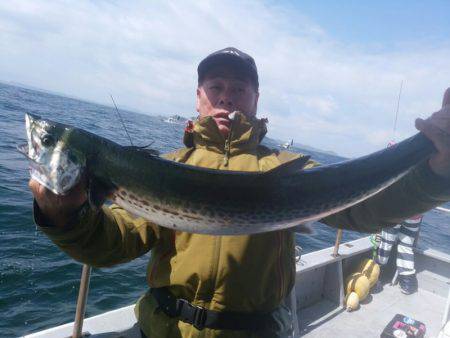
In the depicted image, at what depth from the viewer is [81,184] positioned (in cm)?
300

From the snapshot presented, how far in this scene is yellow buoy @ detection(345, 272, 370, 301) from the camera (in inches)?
316

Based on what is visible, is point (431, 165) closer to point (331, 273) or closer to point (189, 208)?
point (189, 208)

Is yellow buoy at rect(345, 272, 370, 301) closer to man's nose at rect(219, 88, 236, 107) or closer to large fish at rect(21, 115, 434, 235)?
large fish at rect(21, 115, 434, 235)

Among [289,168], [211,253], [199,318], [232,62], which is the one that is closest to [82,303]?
[199,318]

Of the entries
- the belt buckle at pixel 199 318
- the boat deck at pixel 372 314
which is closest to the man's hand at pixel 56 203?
the belt buckle at pixel 199 318

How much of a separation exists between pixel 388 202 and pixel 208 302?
6.16ft

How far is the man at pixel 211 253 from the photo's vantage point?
298 cm

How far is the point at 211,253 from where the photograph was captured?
323 centimetres

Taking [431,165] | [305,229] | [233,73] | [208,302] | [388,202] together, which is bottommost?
[208,302]

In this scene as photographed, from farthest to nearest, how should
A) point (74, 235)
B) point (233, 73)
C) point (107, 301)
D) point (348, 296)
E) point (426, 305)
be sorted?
1. point (107, 301)
2. point (426, 305)
3. point (348, 296)
4. point (233, 73)
5. point (74, 235)

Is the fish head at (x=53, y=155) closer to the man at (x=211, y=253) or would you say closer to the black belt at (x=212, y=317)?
the man at (x=211, y=253)

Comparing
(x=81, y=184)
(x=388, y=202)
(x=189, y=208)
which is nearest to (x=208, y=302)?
(x=189, y=208)

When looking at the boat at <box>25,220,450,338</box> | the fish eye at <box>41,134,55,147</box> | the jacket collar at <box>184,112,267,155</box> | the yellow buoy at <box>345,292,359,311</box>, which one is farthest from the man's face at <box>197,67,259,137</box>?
the yellow buoy at <box>345,292,359,311</box>

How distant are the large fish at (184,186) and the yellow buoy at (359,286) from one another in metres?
5.48
